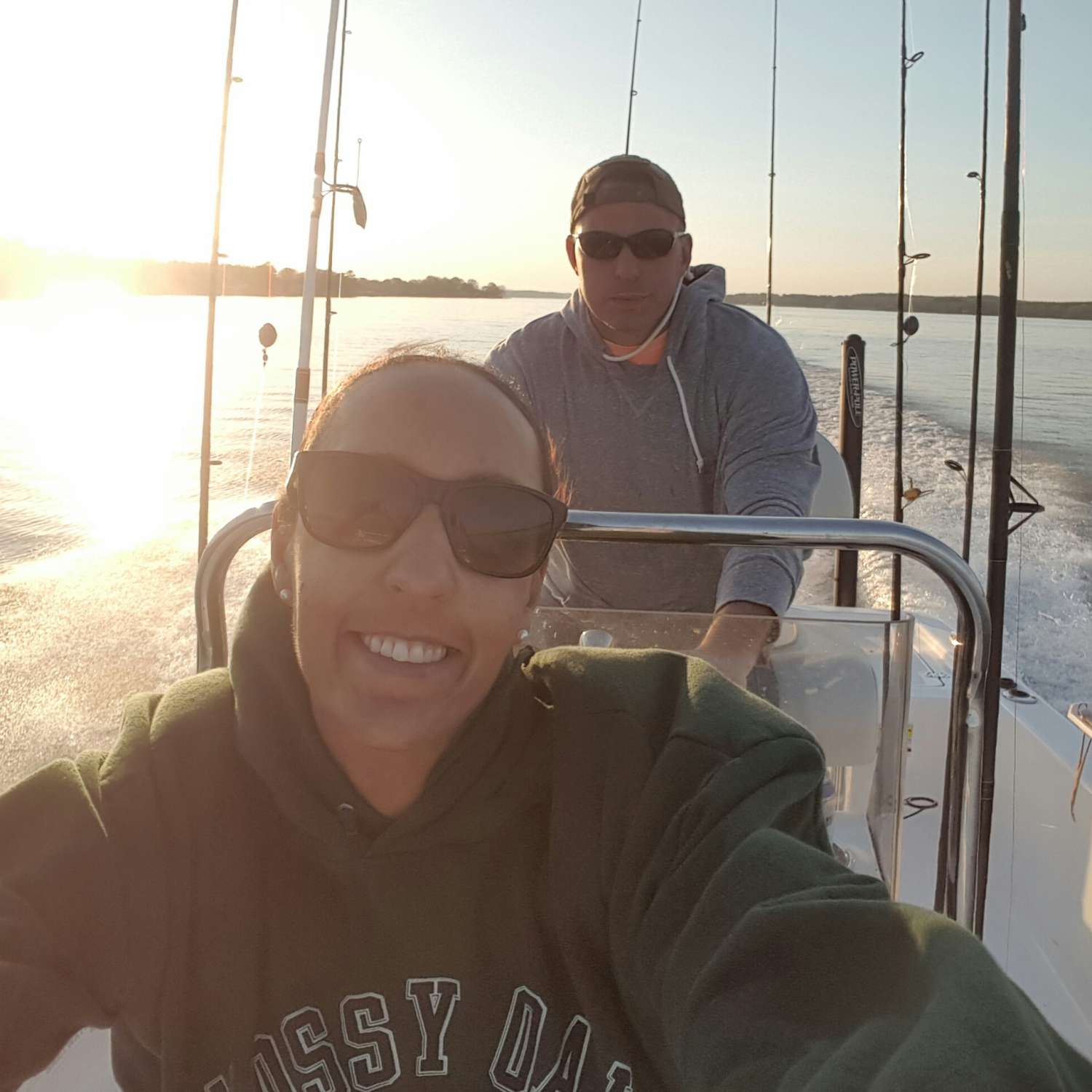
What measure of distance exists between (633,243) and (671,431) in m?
0.42

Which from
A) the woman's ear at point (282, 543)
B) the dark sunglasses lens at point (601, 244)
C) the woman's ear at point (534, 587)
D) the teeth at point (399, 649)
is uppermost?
the dark sunglasses lens at point (601, 244)

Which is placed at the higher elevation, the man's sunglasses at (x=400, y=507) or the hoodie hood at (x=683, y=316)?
the hoodie hood at (x=683, y=316)

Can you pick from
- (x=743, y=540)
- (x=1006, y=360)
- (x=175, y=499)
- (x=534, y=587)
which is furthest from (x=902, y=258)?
(x=175, y=499)

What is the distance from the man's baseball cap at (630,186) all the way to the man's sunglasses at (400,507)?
1351mm

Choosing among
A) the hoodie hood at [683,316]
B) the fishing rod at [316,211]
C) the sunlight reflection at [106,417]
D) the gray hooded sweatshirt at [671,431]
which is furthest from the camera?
the sunlight reflection at [106,417]

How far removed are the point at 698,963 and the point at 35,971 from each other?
22.2 inches

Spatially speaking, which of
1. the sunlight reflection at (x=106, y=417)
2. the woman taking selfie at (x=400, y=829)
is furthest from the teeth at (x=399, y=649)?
the sunlight reflection at (x=106, y=417)

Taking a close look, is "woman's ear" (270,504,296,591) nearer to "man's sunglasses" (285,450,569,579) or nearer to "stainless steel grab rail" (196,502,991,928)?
"man's sunglasses" (285,450,569,579)

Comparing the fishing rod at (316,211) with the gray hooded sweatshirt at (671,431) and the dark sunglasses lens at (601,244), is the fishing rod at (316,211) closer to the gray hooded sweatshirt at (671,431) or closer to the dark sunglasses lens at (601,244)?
the gray hooded sweatshirt at (671,431)

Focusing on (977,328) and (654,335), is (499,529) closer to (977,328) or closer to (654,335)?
(654,335)

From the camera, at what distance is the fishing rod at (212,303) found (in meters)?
4.11

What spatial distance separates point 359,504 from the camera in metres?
0.92

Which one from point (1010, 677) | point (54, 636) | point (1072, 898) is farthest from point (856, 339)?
point (54, 636)

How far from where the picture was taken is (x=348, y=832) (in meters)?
0.91
